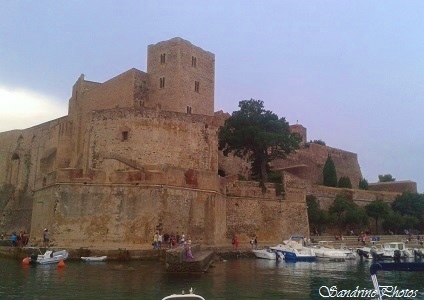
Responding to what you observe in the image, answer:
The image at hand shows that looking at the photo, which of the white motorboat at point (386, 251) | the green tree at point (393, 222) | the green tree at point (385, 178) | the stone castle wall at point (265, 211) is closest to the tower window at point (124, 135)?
the stone castle wall at point (265, 211)

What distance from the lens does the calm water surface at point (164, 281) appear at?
42.4ft

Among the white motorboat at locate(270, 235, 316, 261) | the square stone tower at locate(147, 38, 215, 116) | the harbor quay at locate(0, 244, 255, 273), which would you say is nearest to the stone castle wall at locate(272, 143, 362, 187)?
the square stone tower at locate(147, 38, 215, 116)

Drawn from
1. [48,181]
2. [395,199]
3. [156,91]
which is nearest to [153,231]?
[48,181]

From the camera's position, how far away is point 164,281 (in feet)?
50.1

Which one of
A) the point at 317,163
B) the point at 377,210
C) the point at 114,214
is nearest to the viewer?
the point at 114,214

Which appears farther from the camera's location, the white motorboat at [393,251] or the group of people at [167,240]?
the white motorboat at [393,251]

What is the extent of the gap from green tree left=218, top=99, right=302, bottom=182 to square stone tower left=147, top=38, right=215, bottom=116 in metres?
5.07

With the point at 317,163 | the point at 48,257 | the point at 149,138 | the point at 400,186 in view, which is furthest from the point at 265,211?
the point at 400,186

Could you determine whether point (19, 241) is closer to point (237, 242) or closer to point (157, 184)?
point (157, 184)

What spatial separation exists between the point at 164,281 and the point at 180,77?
27.1m

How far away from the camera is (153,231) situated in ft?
80.5

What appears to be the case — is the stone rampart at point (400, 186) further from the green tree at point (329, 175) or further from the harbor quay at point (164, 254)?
the harbor quay at point (164, 254)

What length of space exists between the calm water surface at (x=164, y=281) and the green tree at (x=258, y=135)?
15682mm

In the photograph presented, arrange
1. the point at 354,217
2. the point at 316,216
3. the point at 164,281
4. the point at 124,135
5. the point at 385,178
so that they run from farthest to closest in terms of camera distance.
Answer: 1. the point at 385,178
2. the point at 354,217
3. the point at 316,216
4. the point at 124,135
5. the point at 164,281
